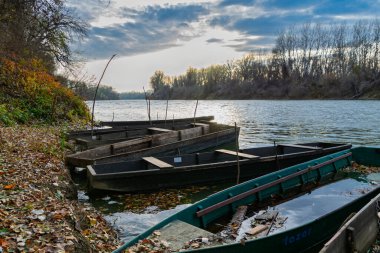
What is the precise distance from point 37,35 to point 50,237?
24169 mm

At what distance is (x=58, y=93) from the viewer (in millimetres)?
23188

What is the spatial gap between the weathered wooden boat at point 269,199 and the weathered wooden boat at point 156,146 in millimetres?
2101

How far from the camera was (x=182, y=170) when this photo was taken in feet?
34.2

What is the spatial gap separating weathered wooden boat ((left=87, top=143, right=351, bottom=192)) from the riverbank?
3.43 feet

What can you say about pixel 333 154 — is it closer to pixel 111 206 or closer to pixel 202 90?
pixel 111 206

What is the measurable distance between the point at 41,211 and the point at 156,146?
8.63m

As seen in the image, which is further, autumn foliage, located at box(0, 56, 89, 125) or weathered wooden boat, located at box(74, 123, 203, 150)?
autumn foliage, located at box(0, 56, 89, 125)

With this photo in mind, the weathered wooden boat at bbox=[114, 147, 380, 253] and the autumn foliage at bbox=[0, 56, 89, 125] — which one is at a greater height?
the autumn foliage at bbox=[0, 56, 89, 125]

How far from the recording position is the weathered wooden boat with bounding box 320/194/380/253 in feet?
15.9

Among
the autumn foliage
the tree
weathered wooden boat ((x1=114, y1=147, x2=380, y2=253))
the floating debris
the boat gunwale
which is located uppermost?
the tree

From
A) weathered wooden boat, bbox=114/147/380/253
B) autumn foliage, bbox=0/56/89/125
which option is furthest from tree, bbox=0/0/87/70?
weathered wooden boat, bbox=114/147/380/253

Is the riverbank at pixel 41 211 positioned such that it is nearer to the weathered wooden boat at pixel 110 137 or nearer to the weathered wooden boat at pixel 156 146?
the weathered wooden boat at pixel 156 146

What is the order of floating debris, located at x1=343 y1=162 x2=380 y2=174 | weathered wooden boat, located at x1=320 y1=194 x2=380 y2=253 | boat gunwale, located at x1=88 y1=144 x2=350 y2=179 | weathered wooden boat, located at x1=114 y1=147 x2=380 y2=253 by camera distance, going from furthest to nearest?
1. floating debris, located at x1=343 y1=162 x2=380 y2=174
2. boat gunwale, located at x1=88 y1=144 x2=350 y2=179
3. weathered wooden boat, located at x1=114 y1=147 x2=380 y2=253
4. weathered wooden boat, located at x1=320 y1=194 x2=380 y2=253

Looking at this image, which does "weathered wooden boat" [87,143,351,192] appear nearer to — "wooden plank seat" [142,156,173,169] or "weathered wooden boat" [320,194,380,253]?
"wooden plank seat" [142,156,173,169]
